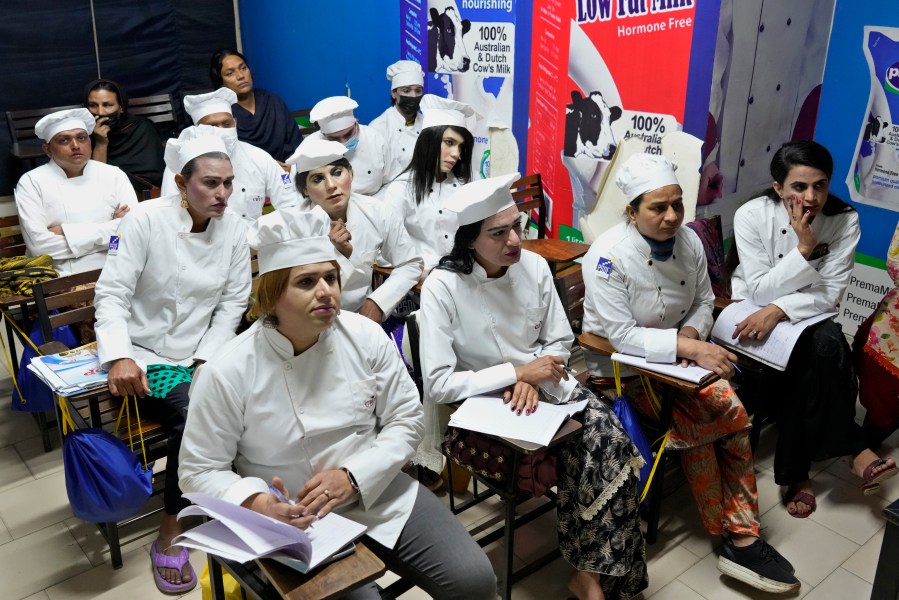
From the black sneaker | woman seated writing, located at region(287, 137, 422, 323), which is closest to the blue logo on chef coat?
woman seated writing, located at region(287, 137, 422, 323)

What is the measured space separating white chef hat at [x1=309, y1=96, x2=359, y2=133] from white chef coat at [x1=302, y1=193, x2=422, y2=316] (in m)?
0.90

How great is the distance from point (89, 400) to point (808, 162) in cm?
297

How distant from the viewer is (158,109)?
6.36 metres

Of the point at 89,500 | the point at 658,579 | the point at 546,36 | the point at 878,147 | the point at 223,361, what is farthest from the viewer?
A: the point at 546,36

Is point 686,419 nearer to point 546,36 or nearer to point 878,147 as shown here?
point 878,147

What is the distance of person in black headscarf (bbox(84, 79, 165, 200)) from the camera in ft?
17.0

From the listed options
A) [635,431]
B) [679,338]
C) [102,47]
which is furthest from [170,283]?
[102,47]

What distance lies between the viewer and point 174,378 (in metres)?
2.88

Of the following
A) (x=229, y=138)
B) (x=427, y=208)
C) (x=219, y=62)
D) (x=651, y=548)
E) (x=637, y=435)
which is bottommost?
(x=651, y=548)

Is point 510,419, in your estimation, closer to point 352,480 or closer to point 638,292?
point 352,480

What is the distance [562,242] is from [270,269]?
263 cm

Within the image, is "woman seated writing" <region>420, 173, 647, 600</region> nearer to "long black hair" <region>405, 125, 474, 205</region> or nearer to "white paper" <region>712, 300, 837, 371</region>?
"white paper" <region>712, 300, 837, 371</region>

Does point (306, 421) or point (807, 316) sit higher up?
point (306, 421)

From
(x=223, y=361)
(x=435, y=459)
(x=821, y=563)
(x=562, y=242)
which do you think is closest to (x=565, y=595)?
(x=435, y=459)
